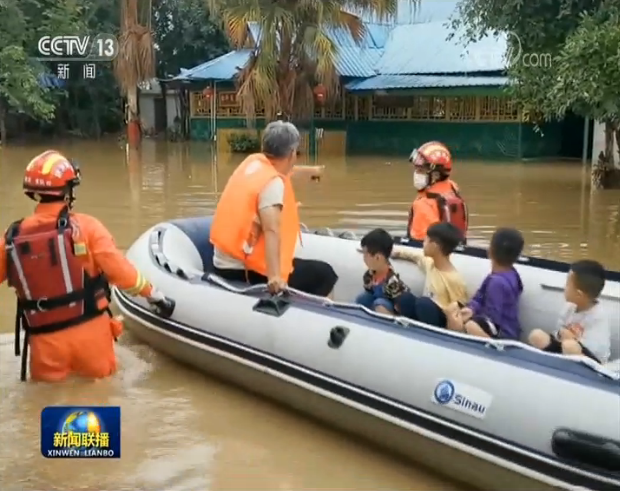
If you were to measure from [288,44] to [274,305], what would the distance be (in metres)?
16.2

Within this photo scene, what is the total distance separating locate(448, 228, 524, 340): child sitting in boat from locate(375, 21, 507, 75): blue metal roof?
1774 cm

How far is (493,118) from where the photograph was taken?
75.6 feet

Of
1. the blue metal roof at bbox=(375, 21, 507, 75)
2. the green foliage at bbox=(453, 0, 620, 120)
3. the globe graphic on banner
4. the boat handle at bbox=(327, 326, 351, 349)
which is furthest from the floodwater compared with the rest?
the blue metal roof at bbox=(375, 21, 507, 75)

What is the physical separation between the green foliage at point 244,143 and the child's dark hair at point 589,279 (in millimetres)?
Result: 20571

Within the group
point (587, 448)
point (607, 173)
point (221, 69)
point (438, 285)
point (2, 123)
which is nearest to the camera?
point (587, 448)

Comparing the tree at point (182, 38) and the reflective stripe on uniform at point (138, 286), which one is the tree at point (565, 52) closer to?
the reflective stripe on uniform at point (138, 286)

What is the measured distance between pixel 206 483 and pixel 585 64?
8174 millimetres

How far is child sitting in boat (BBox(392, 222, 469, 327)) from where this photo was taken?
4.59m

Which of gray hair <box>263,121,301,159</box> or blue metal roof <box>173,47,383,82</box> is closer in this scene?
gray hair <box>263,121,301,159</box>

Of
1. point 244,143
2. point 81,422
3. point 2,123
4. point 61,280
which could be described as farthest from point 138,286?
point 2,123

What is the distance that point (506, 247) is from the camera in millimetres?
4398

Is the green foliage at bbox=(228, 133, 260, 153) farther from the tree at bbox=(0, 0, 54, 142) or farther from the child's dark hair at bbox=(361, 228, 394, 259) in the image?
the child's dark hair at bbox=(361, 228, 394, 259)

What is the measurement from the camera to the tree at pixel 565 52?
34.6 ft

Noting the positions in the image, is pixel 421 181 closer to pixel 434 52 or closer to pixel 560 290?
pixel 560 290
